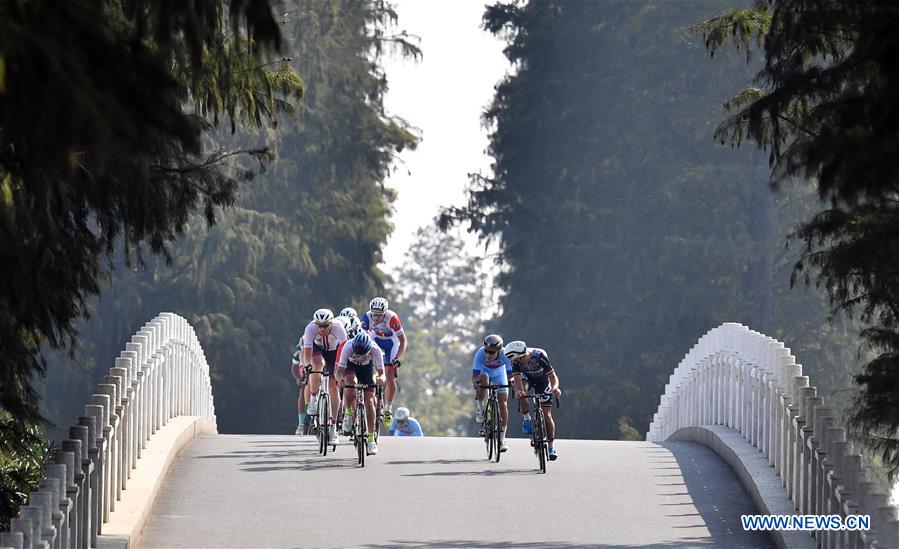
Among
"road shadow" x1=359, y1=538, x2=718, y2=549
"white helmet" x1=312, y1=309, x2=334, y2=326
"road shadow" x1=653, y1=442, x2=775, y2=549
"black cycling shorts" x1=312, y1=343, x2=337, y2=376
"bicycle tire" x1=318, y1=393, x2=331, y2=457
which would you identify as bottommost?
"road shadow" x1=359, y1=538, x2=718, y2=549

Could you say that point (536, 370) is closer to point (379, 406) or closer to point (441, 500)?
point (379, 406)

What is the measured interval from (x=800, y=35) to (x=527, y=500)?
6891 millimetres

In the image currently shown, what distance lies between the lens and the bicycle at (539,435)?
21469 mm

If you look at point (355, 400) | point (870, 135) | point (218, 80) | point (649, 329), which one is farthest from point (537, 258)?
point (870, 135)

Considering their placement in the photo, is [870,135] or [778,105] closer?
[870,135]

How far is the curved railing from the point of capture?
11.9 meters

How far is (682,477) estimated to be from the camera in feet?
69.0

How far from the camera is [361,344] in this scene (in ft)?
73.6

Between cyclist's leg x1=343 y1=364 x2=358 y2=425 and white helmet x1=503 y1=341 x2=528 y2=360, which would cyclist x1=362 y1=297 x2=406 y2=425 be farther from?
white helmet x1=503 y1=341 x2=528 y2=360

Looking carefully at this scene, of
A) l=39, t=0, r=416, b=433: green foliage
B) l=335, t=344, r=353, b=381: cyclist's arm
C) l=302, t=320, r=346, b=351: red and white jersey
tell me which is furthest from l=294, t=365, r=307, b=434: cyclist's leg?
l=39, t=0, r=416, b=433: green foliage

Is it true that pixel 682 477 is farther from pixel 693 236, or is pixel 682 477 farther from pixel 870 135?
pixel 693 236

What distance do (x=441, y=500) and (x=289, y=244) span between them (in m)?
36.4

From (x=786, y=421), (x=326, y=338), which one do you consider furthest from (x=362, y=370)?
(x=786, y=421)

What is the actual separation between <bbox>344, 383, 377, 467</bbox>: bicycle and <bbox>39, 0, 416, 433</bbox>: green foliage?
93.6 ft
